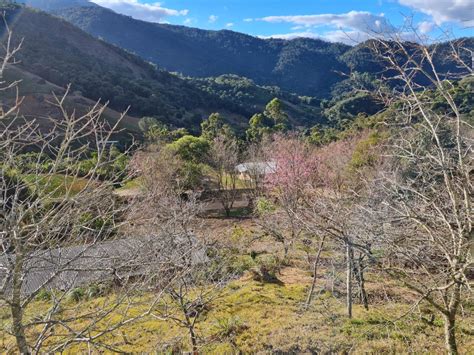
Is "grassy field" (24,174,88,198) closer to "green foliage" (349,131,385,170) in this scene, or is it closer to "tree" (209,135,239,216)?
"green foliage" (349,131,385,170)

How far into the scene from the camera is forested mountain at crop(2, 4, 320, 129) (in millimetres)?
57125

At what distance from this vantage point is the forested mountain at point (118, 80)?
187 ft

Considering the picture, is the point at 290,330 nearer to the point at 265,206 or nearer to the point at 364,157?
the point at 364,157

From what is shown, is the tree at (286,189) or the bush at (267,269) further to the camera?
the tree at (286,189)

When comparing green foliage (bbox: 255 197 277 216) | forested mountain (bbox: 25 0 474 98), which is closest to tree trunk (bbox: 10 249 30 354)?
green foliage (bbox: 255 197 277 216)

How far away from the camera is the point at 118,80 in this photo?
63031 millimetres

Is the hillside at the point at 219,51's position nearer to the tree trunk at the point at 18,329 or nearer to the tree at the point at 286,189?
the tree at the point at 286,189

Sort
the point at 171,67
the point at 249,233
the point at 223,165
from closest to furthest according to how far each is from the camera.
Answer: the point at 249,233, the point at 223,165, the point at 171,67

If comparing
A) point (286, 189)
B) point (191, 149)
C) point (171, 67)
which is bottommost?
point (286, 189)

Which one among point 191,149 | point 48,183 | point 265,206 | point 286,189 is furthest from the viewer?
point 191,149

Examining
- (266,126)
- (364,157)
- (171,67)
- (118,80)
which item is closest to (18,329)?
(364,157)

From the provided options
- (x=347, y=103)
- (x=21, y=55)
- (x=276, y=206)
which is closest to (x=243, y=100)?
(x=347, y=103)

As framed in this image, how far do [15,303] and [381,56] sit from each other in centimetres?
405

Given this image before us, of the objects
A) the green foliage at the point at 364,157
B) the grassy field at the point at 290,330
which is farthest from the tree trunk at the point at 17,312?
the green foliage at the point at 364,157
